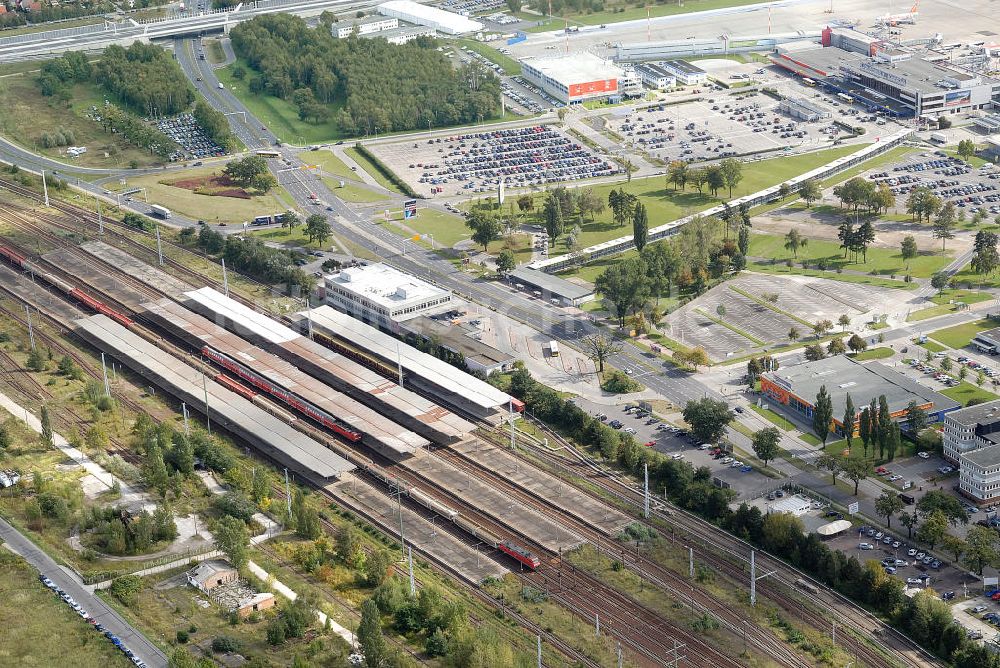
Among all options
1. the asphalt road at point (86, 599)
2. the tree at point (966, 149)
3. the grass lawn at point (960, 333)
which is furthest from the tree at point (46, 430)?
the tree at point (966, 149)

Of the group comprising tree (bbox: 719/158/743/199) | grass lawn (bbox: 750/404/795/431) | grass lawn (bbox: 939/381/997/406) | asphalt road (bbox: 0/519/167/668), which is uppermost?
tree (bbox: 719/158/743/199)

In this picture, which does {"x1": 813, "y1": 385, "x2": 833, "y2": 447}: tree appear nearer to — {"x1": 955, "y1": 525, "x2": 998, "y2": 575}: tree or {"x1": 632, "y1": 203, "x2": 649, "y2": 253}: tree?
{"x1": 955, "y1": 525, "x2": 998, "y2": 575}: tree

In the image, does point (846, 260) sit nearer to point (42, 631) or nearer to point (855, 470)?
point (855, 470)

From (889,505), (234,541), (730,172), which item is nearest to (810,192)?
(730,172)

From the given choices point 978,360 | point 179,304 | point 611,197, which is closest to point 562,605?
point 978,360

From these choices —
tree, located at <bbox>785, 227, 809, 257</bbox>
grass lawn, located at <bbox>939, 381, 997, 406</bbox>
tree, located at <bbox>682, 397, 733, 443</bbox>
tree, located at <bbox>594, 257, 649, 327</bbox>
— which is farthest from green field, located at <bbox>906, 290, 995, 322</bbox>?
tree, located at <bbox>682, 397, 733, 443</bbox>

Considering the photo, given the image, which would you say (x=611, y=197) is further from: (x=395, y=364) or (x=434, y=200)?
(x=395, y=364)
